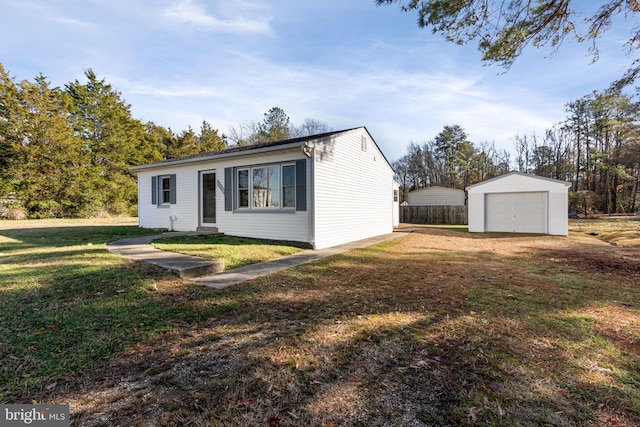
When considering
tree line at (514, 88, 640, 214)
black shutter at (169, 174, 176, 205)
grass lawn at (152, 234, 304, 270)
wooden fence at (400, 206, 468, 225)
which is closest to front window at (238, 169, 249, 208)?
grass lawn at (152, 234, 304, 270)

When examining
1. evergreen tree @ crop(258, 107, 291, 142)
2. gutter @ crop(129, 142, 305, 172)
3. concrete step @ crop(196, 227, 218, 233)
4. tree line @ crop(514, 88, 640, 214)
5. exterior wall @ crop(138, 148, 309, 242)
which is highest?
evergreen tree @ crop(258, 107, 291, 142)

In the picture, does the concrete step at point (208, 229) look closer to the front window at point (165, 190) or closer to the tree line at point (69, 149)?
the front window at point (165, 190)

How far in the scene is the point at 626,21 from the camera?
17.6ft

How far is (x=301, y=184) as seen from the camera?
8.04 meters

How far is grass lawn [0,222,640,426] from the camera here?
5.67 ft

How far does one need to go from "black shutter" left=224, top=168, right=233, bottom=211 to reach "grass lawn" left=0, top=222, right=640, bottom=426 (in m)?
4.94

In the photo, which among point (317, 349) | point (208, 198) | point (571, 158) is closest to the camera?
point (317, 349)

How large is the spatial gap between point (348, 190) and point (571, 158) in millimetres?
31310

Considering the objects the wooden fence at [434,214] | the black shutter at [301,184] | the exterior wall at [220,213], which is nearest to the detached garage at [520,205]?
the wooden fence at [434,214]

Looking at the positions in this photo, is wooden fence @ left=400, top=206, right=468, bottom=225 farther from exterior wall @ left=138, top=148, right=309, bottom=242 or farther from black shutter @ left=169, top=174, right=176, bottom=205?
black shutter @ left=169, top=174, right=176, bottom=205

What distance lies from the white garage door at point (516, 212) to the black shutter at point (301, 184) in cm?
1148

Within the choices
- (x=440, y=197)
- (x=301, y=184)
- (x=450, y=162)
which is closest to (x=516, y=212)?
(x=440, y=197)

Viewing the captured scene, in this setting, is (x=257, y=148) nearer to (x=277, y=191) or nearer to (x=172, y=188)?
(x=277, y=191)

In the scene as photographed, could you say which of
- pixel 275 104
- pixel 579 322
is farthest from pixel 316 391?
pixel 275 104
